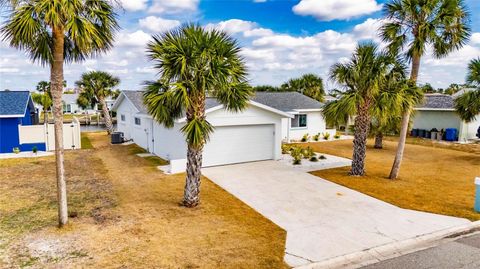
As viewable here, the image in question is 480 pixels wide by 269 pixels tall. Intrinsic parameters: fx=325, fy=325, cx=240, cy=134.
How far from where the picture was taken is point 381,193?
11734mm

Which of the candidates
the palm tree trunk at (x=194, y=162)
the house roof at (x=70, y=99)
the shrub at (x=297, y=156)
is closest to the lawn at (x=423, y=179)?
the shrub at (x=297, y=156)

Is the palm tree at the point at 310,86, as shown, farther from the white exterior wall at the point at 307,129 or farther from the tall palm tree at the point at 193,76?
the tall palm tree at the point at 193,76

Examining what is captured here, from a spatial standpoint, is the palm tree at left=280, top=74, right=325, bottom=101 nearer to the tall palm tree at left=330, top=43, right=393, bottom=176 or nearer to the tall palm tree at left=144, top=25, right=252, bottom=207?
the tall palm tree at left=330, top=43, right=393, bottom=176

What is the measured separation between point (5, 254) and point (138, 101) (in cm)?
1805

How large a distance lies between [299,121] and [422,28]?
1479 cm

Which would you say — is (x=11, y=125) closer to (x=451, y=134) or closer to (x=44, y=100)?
(x=44, y=100)

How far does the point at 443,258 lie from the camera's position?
6.93 m

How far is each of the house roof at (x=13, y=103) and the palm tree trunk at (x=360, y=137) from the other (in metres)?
19.0

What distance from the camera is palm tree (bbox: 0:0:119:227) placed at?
24.1 ft

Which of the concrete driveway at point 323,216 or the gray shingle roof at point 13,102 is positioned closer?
the concrete driveway at point 323,216

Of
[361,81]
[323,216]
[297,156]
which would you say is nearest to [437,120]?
[297,156]

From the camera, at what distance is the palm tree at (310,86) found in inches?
1432

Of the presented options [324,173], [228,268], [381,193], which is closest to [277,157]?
[324,173]

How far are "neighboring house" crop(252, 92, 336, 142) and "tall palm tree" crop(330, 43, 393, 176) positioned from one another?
37.4 ft
